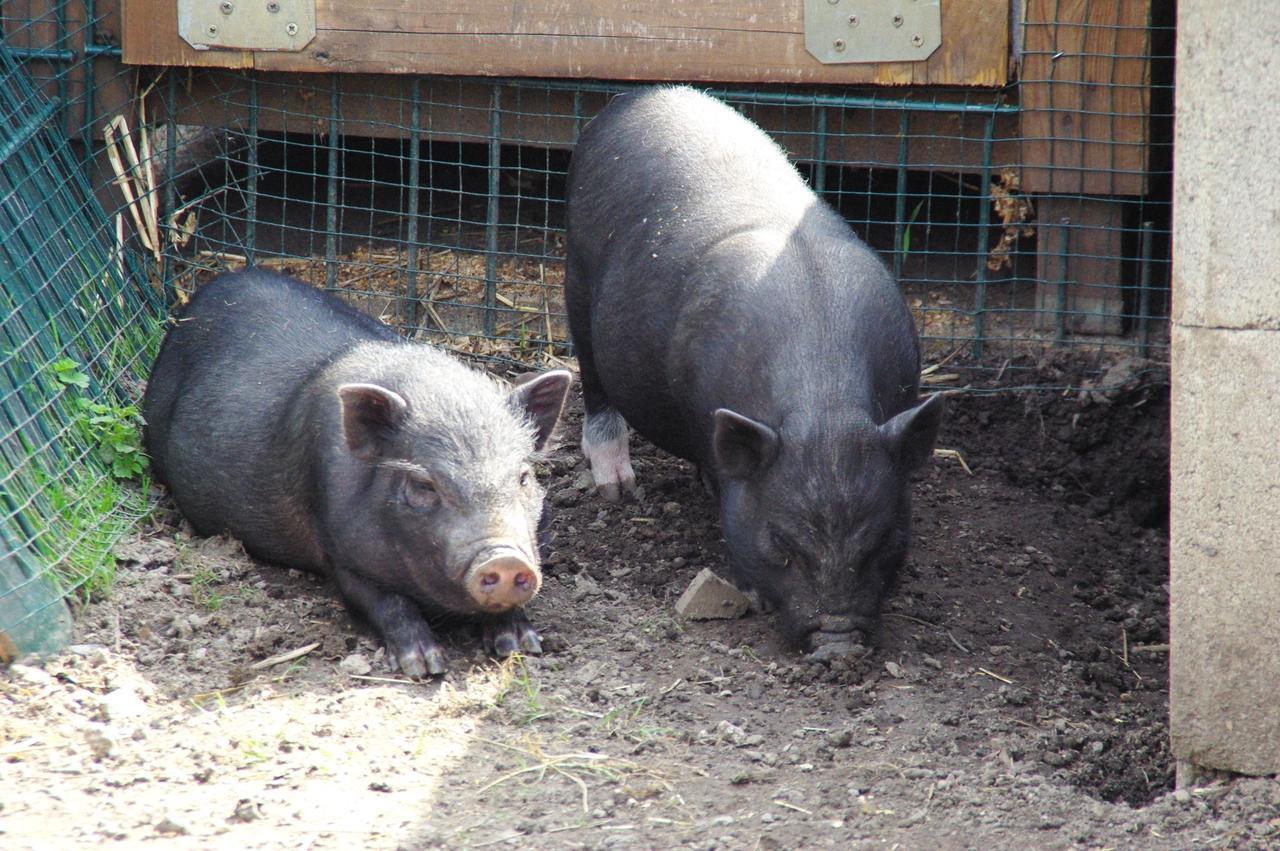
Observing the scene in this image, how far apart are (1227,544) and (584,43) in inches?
152

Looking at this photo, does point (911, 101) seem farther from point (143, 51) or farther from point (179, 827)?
point (179, 827)

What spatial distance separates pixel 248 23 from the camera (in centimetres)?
655

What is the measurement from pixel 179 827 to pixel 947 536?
3298 millimetres

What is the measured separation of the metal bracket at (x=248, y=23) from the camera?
6.54 metres

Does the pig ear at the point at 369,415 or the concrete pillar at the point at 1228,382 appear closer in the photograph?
the concrete pillar at the point at 1228,382

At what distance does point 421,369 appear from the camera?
194 inches

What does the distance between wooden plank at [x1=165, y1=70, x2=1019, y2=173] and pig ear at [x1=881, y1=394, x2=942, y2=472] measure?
7.64 ft

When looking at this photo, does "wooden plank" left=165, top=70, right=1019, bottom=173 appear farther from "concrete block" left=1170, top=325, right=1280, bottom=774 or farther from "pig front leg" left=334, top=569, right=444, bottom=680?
"concrete block" left=1170, top=325, right=1280, bottom=774

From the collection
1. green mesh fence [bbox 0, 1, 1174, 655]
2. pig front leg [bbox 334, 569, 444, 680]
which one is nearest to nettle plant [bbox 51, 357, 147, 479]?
green mesh fence [bbox 0, 1, 1174, 655]

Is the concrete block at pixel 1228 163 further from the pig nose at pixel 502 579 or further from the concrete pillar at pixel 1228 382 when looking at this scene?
the pig nose at pixel 502 579

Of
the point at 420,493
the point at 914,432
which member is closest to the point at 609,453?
the point at 420,493

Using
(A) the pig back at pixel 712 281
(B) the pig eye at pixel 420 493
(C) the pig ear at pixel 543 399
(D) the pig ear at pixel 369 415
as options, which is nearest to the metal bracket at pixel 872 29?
(A) the pig back at pixel 712 281

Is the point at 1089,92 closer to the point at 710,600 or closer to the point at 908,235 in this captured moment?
the point at 908,235

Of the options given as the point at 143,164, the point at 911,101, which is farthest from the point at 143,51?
the point at 911,101
